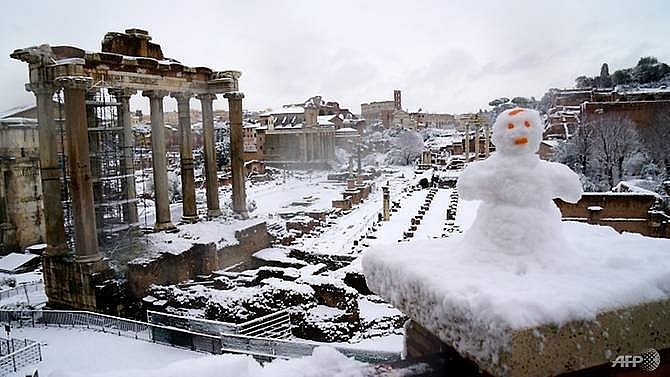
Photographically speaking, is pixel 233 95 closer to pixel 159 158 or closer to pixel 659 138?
pixel 159 158

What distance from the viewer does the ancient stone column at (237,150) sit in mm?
18234

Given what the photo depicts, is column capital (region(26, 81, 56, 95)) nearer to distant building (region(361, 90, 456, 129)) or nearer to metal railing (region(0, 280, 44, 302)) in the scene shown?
metal railing (region(0, 280, 44, 302))

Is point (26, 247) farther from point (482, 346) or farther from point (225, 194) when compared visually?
point (482, 346)

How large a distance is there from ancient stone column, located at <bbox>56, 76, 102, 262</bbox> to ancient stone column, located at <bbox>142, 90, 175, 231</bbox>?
3.25 meters

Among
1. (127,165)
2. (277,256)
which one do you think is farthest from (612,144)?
(127,165)

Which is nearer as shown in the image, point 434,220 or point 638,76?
point 434,220

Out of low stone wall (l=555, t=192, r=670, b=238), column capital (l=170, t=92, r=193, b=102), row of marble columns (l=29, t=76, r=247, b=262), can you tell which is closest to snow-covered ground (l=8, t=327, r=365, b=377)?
row of marble columns (l=29, t=76, r=247, b=262)

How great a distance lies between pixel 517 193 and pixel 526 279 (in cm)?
60

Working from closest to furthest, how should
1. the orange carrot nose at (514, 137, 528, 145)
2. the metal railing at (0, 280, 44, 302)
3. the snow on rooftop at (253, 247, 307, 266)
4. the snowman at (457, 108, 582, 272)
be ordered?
1. the snowman at (457, 108, 582, 272)
2. the orange carrot nose at (514, 137, 528, 145)
3. the snow on rooftop at (253, 247, 307, 266)
4. the metal railing at (0, 280, 44, 302)

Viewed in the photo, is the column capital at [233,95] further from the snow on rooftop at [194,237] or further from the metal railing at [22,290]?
the metal railing at [22,290]

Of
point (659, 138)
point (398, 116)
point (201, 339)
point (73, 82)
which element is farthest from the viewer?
point (398, 116)

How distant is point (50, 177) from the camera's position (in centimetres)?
1412

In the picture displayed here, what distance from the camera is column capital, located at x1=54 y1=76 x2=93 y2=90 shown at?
12.8 metres

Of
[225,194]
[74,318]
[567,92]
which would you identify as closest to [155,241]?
[74,318]
